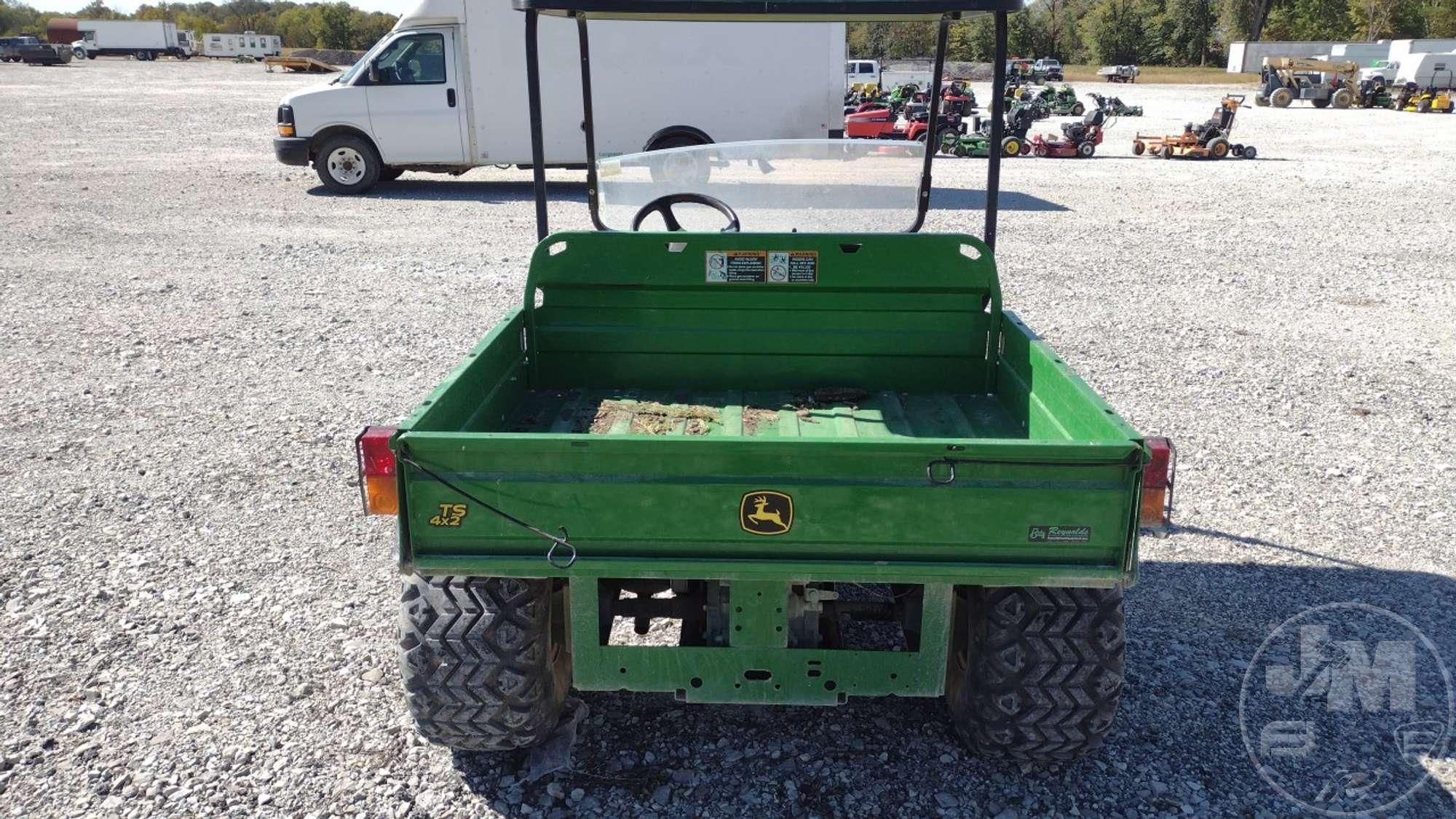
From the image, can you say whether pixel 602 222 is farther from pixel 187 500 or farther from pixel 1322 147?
pixel 1322 147

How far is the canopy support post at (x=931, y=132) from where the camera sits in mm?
4551

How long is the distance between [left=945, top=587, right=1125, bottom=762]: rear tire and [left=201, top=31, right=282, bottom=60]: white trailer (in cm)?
8127

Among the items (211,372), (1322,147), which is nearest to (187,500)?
(211,372)

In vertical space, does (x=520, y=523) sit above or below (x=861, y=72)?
below

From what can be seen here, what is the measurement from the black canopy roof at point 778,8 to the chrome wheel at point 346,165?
11.6 meters

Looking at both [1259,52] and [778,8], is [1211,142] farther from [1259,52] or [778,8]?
[1259,52]

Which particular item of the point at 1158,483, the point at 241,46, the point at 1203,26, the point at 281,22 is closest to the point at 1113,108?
the point at 1158,483

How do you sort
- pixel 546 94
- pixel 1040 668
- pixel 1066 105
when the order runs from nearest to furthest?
pixel 1040 668 < pixel 546 94 < pixel 1066 105

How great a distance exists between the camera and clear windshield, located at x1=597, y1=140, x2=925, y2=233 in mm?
4754

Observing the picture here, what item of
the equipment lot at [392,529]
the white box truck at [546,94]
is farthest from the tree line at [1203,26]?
the equipment lot at [392,529]

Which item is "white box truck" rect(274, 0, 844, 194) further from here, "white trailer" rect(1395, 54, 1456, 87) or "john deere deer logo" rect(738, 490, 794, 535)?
"white trailer" rect(1395, 54, 1456, 87)

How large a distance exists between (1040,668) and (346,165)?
44.4 ft

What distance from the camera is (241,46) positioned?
7469cm

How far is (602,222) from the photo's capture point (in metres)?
4.79
